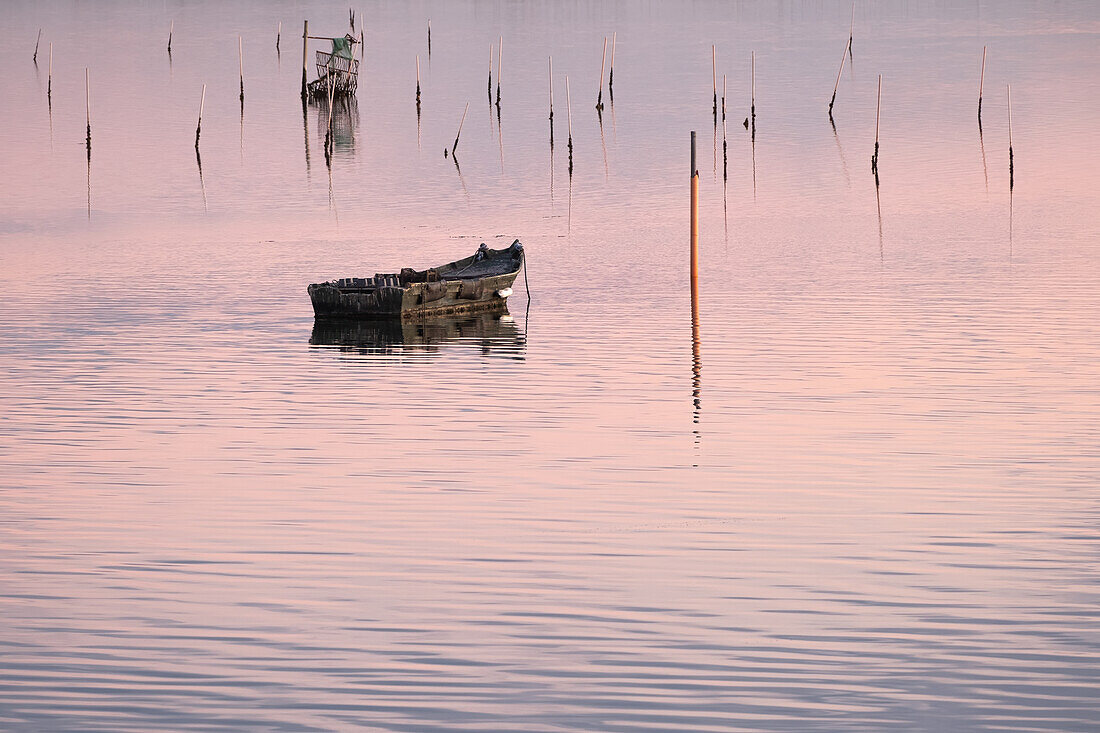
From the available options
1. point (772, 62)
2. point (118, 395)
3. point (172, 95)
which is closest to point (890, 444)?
point (118, 395)

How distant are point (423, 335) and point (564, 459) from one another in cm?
1173

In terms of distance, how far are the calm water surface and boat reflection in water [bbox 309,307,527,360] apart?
0.17 meters

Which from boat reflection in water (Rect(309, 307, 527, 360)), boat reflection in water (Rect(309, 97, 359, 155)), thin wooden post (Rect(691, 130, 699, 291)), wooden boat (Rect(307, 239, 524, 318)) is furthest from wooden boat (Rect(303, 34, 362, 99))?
boat reflection in water (Rect(309, 307, 527, 360))

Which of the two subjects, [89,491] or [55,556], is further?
[89,491]

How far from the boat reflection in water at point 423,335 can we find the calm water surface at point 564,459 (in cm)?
17

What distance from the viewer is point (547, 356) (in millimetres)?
29766

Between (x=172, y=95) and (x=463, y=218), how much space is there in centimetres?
4755

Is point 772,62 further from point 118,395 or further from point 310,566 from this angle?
point 310,566

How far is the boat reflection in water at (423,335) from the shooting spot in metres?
30.9

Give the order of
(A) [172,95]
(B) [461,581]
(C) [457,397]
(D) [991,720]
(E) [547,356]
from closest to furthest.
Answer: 1. (D) [991,720]
2. (B) [461,581]
3. (C) [457,397]
4. (E) [547,356]
5. (A) [172,95]

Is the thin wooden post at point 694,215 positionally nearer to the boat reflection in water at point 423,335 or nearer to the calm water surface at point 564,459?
the calm water surface at point 564,459

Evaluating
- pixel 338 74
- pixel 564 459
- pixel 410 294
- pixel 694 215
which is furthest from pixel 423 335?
pixel 338 74

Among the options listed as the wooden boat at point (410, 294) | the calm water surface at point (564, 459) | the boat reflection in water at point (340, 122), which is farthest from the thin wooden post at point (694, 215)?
the boat reflection in water at point (340, 122)

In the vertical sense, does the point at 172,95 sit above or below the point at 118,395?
above
